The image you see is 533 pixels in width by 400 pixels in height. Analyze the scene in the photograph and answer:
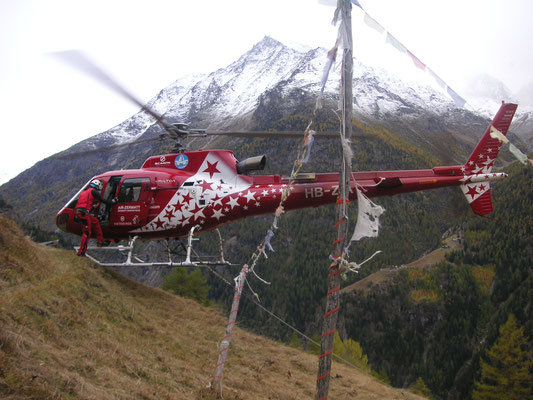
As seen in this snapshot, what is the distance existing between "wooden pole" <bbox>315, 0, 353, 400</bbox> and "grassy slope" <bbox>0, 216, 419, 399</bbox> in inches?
111

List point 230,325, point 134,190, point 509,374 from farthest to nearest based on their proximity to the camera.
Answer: point 509,374
point 134,190
point 230,325

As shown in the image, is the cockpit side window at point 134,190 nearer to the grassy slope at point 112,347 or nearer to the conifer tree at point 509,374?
the grassy slope at point 112,347

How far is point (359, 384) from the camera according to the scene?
15703mm

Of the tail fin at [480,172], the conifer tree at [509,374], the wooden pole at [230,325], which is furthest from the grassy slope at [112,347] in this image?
the conifer tree at [509,374]

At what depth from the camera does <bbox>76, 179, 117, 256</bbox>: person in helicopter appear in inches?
502

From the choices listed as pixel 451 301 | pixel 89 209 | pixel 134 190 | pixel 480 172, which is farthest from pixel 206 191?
pixel 451 301

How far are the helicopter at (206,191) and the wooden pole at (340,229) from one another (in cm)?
541

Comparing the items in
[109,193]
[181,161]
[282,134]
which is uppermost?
[282,134]

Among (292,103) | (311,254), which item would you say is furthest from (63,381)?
(292,103)

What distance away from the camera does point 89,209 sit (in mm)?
12820

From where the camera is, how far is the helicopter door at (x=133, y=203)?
42.2 ft

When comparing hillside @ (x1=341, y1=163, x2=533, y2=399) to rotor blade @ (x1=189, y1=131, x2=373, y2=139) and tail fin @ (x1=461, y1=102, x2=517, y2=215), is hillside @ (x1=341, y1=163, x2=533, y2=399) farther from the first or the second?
rotor blade @ (x1=189, y1=131, x2=373, y2=139)

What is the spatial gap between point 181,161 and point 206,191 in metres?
1.59

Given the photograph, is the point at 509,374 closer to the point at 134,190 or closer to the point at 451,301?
the point at 134,190
